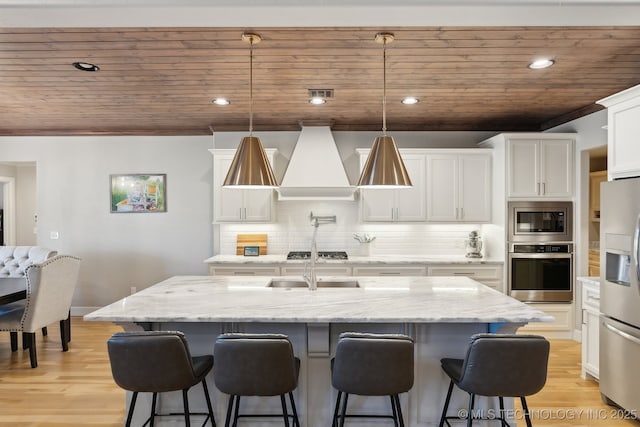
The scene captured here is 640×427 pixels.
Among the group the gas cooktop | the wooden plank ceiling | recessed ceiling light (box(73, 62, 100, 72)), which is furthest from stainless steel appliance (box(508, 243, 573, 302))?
recessed ceiling light (box(73, 62, 100, 72))

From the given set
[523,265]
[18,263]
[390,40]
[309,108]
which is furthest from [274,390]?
[18,263]

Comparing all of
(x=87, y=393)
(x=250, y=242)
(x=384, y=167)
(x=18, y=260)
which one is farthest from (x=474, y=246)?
(x=18, y=260)

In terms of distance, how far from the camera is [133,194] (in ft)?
18.5

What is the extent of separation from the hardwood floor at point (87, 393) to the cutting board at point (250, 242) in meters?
1.85

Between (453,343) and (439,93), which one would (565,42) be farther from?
(453,343)

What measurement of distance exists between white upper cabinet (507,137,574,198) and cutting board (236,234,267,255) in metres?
3.02

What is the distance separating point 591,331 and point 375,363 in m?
2.41

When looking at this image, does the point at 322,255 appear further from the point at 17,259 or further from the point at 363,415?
the point at 17,259

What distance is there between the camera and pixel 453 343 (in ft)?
8.64

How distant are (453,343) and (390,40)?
1.96m

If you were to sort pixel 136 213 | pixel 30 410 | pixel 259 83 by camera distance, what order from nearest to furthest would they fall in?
pixel 30 410, pixel 259 83, pixel 136 213

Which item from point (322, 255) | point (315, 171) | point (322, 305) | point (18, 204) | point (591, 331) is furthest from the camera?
point (18, 204)

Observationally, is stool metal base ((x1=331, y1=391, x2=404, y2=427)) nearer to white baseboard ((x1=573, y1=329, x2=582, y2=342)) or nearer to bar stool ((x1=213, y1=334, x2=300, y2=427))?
bar stool ((x1=213, y1=334, x2=300, y2=427))

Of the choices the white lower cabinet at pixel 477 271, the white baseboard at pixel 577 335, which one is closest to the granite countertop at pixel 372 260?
the white lower cabinet at pixel 477 271
